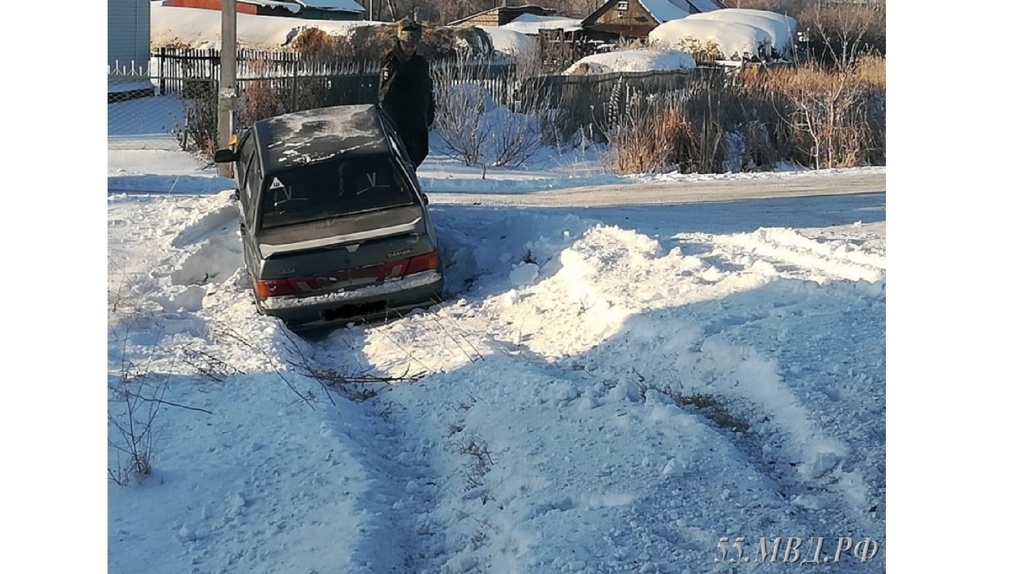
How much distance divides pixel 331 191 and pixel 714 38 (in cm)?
769

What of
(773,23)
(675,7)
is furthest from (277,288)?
(675,7)

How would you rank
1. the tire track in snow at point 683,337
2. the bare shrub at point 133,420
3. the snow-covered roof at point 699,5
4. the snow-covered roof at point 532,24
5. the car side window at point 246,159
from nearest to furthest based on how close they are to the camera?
the tire track in snow at point 683,337 < the bare shrub at point 133,420 < the car side window at point 246,159 < the snow-covered roof at point 699,5 < the snow-covered roof at point 532,24

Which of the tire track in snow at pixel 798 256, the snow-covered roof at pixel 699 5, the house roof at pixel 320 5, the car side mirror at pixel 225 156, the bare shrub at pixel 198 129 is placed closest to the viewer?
the tire track in snow at pixel 798 256

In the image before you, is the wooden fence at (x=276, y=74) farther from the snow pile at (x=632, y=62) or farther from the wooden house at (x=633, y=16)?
the snow pile at (x=632, y=62)

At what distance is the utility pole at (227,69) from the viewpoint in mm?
9055

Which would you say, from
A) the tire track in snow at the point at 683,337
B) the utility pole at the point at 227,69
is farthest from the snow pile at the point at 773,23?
the utility pole at the point at 227,69

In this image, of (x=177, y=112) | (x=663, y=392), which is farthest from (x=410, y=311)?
(x=177, y=112)

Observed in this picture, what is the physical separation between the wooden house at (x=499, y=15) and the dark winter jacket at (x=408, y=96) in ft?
39.8

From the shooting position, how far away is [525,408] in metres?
5.56

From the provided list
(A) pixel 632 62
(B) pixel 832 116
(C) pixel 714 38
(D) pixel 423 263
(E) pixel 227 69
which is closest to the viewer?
(D) pixel 423 263

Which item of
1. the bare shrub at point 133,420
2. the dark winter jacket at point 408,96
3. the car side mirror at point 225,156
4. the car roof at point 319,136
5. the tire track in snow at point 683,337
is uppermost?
the dark winter jacket at point 408,96

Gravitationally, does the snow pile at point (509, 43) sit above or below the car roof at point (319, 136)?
above

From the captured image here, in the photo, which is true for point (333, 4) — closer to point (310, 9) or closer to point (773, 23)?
point (310, 9)

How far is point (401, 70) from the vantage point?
10.2m
